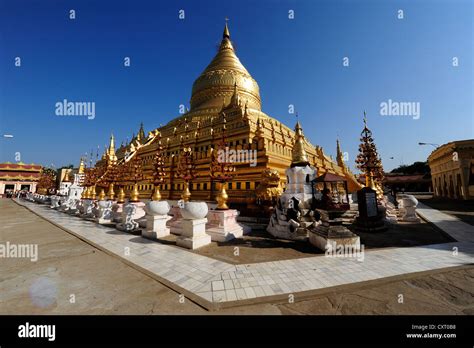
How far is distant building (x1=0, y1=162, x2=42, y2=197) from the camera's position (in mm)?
64062

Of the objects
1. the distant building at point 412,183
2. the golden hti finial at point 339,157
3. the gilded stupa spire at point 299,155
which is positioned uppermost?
the golden hti finial at point 339,157

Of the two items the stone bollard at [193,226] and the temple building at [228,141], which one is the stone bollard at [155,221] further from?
the temple building at [228,141]

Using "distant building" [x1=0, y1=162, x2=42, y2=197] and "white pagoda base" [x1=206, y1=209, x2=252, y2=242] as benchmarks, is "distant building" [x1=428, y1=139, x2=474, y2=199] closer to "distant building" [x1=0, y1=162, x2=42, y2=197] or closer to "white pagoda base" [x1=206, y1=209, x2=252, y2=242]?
"white pagoda base" [x1=206, y1=209, x2=252, y2=242]

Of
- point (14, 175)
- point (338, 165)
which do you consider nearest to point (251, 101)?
point (338, 165)

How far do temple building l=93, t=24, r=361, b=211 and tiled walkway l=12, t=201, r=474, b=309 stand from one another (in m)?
6.18

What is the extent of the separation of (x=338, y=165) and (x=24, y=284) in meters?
33.6

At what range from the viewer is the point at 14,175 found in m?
65.6

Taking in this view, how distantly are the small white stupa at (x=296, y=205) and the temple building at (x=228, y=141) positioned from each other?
1505 millimetres

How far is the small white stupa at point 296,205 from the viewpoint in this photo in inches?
332

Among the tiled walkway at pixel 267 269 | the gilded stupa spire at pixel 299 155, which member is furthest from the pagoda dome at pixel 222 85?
the tiled walkway at pixel 267 269

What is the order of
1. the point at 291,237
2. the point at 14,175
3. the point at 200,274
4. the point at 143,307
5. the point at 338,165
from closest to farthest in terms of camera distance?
the point at 143,307
the point at 200,274
the point at 291,237
the point at 338,165
the point at 14,175

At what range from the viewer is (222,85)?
1088 inches

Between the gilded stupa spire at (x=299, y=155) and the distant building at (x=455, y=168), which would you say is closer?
the gilded stupa spire at (x=299, y=155)

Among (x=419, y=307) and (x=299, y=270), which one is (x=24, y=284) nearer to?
(x=299, y=270)
